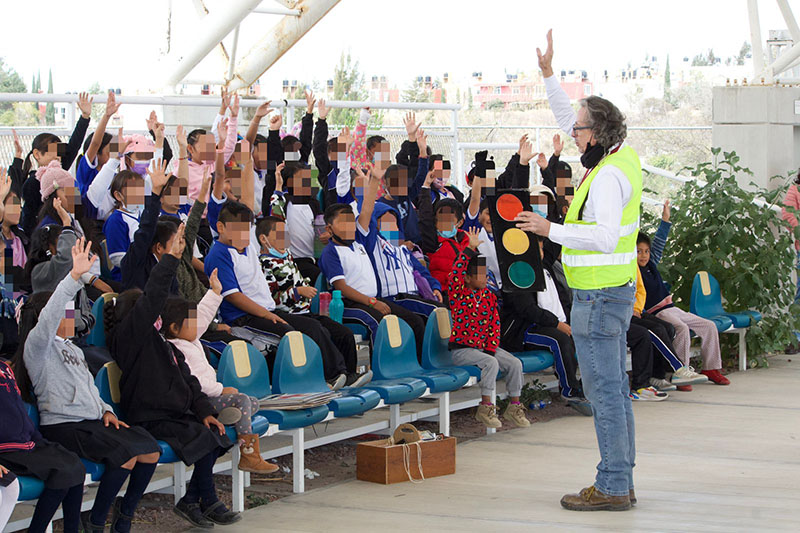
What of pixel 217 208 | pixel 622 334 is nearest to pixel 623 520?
pixel 622 334

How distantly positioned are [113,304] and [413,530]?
80.3 inches

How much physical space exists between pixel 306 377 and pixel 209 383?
1.06 metres

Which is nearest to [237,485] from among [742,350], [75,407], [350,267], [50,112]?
[75,407]

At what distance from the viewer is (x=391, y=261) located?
8.52m

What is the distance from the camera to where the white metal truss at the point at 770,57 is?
1302 cm

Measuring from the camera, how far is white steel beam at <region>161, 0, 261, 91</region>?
11281 mm

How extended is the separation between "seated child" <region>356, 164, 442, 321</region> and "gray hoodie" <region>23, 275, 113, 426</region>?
135 inches

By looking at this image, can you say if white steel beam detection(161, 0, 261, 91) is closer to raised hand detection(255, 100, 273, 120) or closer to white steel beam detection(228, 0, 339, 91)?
white steel beam detection(228, 0, 339, 91)

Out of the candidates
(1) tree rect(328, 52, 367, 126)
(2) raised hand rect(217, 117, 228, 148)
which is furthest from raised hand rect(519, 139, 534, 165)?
(1) tree rect(328, 52, 367, 126)

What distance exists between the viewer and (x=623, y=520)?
5469 mm

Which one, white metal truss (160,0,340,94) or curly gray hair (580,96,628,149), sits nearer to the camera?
curly gray hair (580,96,628,149)

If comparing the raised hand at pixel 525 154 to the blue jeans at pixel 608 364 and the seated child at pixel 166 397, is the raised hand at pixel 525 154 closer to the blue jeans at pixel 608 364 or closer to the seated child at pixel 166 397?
the blue jeans at pixel 608 364

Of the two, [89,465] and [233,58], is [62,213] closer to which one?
[89,465]

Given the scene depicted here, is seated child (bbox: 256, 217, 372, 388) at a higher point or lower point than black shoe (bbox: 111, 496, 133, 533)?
higher
